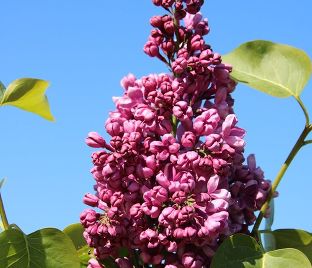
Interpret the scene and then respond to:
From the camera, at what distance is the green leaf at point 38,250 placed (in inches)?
81.5

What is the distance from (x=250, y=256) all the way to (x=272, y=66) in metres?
0.58

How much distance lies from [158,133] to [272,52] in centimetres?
52

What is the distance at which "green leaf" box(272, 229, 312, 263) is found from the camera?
219 cm

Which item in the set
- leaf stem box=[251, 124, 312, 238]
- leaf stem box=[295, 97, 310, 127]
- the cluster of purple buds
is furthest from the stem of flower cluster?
leaf stem box=[295, 97, 310, 127]

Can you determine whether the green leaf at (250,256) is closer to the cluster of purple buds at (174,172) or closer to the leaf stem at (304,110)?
the cluster of purple buds at (174,172)

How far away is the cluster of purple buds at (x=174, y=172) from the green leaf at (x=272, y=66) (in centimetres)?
25

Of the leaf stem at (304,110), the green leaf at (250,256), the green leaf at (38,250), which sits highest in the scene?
the leaf stem at (304,110)

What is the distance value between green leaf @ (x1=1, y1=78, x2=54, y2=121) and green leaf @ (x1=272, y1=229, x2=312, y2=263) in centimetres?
74

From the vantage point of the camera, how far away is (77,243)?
2322 mm

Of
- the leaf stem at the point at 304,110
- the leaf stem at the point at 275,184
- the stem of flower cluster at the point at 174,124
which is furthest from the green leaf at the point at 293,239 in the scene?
the stem of flower cluster at the point at 174,124

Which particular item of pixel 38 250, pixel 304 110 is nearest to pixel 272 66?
pixel 304 110

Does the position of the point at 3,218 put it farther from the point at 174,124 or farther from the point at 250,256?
the point at 250,256

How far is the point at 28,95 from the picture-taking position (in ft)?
7.73

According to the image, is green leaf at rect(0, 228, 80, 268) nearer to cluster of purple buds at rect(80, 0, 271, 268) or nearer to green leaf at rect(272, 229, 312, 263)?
cluster of purple buds at rect(80, 0, 271, 268)
